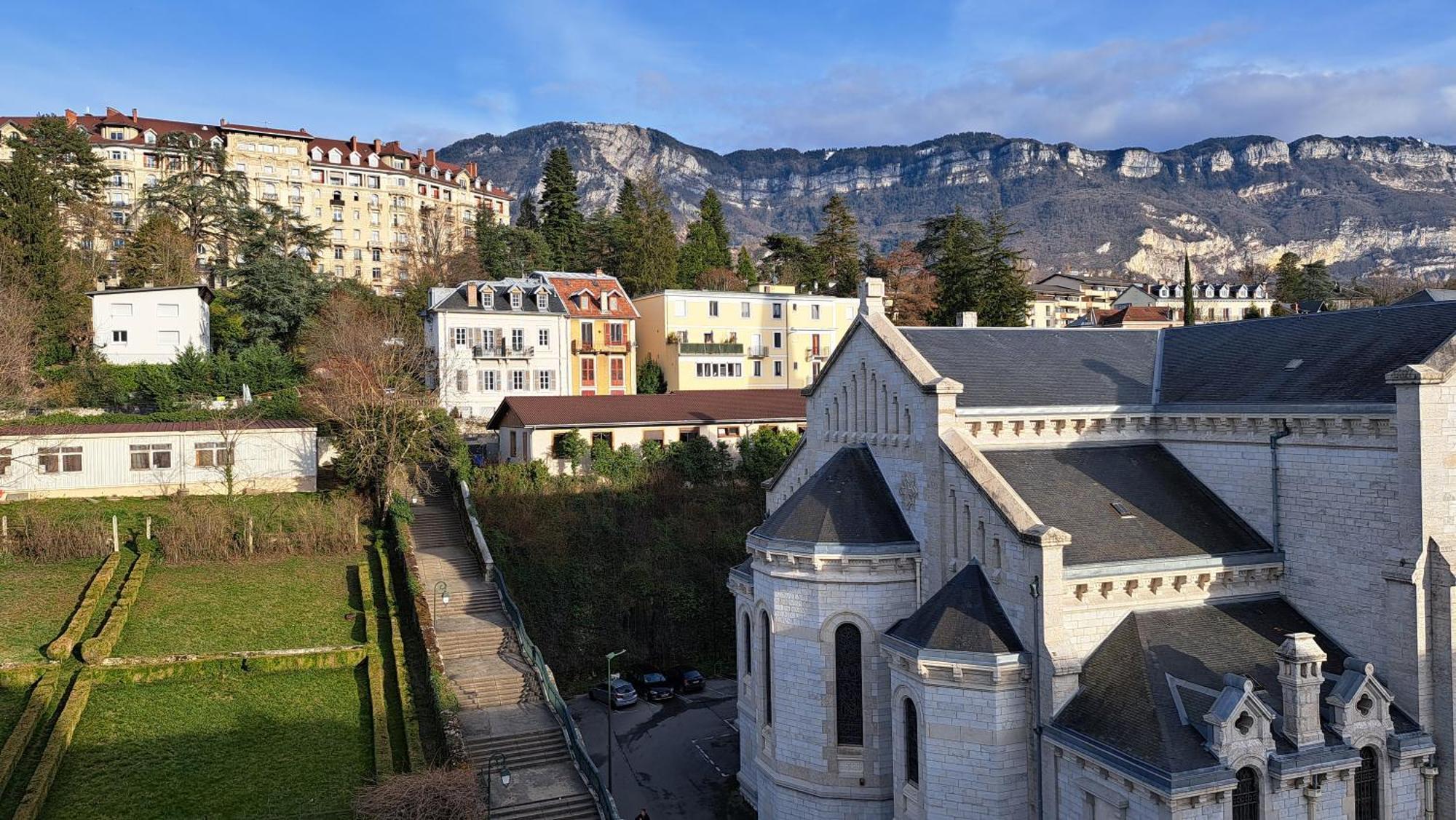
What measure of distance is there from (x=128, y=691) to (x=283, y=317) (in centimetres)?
4091

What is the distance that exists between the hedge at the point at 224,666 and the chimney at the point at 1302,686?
2478cm

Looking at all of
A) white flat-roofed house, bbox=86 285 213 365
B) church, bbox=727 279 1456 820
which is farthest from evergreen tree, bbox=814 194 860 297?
church, bbox=727 279 1456 820

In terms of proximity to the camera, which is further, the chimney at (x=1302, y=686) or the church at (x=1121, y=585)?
the church at (x=1121, y=585)

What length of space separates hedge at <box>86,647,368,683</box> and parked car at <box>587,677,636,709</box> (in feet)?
32.8

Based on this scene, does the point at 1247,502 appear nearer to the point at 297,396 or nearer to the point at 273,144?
the point at 297,396

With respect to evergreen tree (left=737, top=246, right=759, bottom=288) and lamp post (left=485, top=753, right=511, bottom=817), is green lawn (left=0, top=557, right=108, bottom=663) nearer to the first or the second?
lamp post (left=485, top=753, right=511, bottom=817)

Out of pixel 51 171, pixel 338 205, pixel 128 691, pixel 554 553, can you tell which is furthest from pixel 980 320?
pixel 338 205

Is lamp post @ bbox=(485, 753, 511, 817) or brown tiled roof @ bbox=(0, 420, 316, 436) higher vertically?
brown tiled roof @ bbox=(0, 420, 316, 436)

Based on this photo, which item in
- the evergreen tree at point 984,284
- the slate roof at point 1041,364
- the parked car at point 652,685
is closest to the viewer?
the slate roof at point 1041,364

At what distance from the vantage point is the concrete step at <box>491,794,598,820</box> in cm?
2266

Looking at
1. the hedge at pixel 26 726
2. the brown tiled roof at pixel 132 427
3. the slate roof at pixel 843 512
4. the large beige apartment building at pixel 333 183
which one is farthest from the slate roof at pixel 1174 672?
the large beige apartment building at pixel 333 183

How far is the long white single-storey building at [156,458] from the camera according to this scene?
37250mm

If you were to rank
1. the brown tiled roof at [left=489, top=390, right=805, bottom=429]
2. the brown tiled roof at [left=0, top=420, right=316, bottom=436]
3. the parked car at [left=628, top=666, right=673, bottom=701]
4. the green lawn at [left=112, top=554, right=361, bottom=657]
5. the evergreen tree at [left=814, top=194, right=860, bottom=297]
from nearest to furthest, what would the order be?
the green lawn at [left=112, top=554, right=361, bottom=657] < the parked car at [left=628, top=666, right=673, bottom=701] < the brown tiled roof at [left=0, top=420, right=316, bottom=436] < the brown tiled roof at [left=489, top=390, right=805, bottom=429] < the evergreen tree at [left=814, top=194, right=860, bottom=297]

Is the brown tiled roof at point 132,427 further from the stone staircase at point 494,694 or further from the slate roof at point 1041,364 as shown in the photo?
the slate roof at point 1041,364
